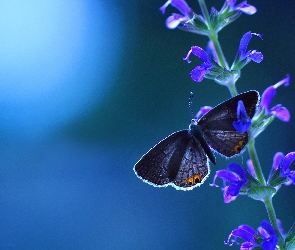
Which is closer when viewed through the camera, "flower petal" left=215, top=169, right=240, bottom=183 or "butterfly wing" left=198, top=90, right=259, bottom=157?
"butterfly wing" left=198, top=90, right=259, bottom=157

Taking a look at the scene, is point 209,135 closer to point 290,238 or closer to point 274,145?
point 290,238

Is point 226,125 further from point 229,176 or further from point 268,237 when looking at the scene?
point 268,237

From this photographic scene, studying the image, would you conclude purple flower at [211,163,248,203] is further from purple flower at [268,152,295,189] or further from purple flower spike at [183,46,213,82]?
purple flower spike at [183,46,213,82]

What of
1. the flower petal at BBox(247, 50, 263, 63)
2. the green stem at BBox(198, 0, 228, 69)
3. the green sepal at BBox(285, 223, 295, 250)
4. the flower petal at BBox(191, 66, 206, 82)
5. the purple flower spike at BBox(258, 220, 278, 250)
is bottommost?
the green sepal at BBox(285, 223, 295, 250)

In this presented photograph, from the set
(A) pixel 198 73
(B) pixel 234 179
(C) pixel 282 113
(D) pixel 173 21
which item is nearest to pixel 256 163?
(B) pixel 234 179

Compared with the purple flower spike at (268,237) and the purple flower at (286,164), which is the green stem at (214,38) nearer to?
the purple flower at (286,164)

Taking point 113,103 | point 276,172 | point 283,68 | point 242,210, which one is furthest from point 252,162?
point 113,103

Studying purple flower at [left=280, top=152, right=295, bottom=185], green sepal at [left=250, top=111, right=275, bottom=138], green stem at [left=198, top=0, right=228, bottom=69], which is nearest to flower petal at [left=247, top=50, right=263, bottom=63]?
green stem at [left=198, top=0, right=228, bottom=69]

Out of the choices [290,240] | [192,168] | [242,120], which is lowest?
[290,240]
